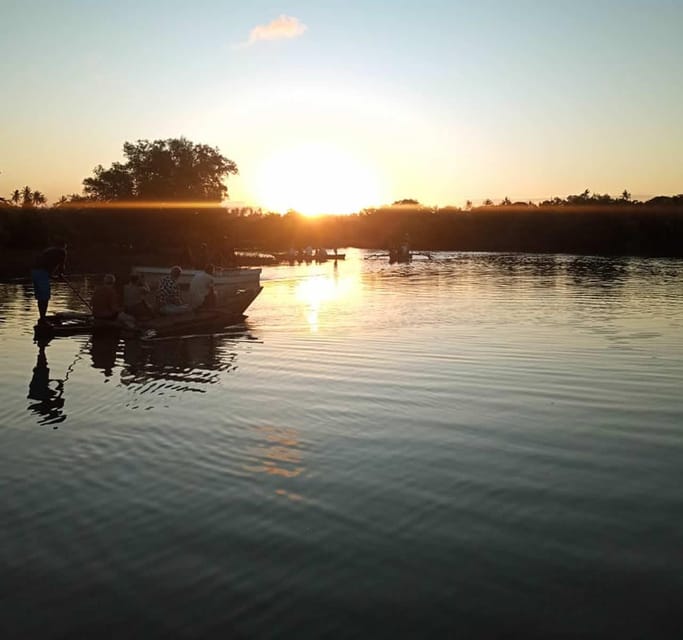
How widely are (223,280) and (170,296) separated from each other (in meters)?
3.26

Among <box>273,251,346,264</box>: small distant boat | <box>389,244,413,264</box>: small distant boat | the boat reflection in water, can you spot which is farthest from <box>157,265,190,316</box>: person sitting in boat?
<box>389,244,413,264</box>: small distant boat

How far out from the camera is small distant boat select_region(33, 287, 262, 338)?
21062 millimetres

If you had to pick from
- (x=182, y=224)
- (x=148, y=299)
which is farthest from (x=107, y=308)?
(x=182, y=224)

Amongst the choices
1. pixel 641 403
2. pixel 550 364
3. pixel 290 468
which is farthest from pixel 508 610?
pixel 550 364

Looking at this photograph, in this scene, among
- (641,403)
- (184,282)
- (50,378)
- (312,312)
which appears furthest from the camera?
(312,312)

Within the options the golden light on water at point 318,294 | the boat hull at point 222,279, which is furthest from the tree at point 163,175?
the boat hull at point 222,279

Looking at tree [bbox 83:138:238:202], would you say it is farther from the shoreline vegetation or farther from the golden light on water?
the golden light on water

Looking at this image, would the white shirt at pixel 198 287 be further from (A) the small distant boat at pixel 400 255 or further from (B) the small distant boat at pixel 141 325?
(A) the small distant boat at pixel 400 255

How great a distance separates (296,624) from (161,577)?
4.55 ft

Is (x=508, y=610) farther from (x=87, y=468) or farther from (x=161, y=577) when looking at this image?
(x=87, y=468)

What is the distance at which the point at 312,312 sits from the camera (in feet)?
96.1

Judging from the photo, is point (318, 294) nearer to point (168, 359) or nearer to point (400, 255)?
point (168, 359)

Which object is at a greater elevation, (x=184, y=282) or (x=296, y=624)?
(x=184, y=282)

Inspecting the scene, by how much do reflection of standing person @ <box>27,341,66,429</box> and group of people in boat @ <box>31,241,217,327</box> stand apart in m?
4.64
